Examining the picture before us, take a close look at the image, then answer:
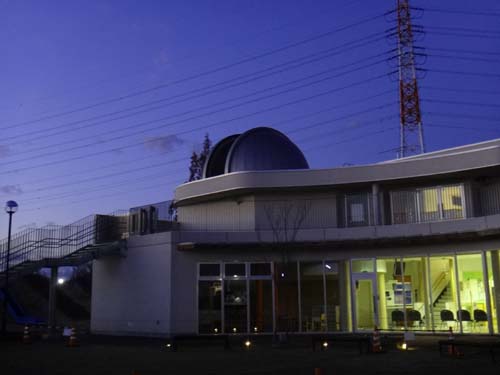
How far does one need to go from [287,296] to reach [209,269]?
3768 millimetres

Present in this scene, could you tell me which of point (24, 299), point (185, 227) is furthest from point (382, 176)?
point (24, 299)

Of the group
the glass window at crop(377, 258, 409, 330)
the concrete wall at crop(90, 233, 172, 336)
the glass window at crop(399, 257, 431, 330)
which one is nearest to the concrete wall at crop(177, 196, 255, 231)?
the concrete wall at crop(90, 233, 172, 336)

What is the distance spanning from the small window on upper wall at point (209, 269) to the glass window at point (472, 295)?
1045 centimetres

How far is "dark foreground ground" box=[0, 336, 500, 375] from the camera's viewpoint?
1397 cm

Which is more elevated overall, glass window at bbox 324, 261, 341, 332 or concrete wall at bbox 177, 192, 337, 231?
concrete wall at bbox 177, 192, 337, 231

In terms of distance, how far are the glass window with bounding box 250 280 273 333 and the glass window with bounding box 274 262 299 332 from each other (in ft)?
1.19

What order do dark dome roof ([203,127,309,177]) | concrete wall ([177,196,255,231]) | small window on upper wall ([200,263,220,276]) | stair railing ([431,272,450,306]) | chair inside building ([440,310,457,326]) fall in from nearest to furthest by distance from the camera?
chair inside building ([440,310,457,326]) < stair railing ([431,272,450,306]) < small window on upper wall ([200,263,220,276]) < concrete wall ([177,196,255,231]) < dark dome roof ([203,127,309,177])

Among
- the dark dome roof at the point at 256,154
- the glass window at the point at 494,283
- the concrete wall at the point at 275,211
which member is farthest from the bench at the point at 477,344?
the dark dome roof at the point at 256,154

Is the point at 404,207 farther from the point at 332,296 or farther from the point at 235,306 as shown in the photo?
the point at 235,306

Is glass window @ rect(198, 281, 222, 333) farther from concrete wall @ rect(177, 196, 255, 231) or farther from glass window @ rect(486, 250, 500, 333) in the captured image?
glass window @ rect(486, 250, 500, 333)

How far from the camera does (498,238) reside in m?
23.7

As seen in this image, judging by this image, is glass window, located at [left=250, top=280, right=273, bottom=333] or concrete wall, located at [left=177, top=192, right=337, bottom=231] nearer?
glass window, located at [left=250, top=280, right=273, bottom=333]

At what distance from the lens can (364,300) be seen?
26.8 metres

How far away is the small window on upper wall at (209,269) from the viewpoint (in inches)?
1085
